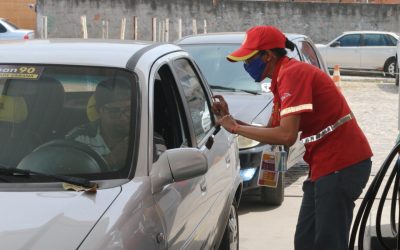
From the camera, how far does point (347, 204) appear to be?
3908 mm

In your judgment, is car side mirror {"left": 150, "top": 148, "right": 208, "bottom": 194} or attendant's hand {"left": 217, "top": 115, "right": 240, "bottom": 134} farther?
attendant's hand {"left": 217, "top": 115, "right": 240, "bottom": 134}

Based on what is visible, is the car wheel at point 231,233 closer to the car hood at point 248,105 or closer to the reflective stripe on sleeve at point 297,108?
the reflective stripe on sleeve at point 297,108

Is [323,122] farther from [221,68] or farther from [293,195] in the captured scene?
[221,68]

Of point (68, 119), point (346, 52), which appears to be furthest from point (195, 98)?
point (346, 52)

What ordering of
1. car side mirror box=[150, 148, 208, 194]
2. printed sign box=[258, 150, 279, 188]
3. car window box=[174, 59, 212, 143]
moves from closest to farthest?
1. car side mirror box=[150, 148, 208, 194]
2. car window box=[174, 59, 212, 143]
3. printed sign box=[258, 150, 279, 188]

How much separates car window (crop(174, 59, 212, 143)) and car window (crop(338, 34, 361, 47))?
19799mm

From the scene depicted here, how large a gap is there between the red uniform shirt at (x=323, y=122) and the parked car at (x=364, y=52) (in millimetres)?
19977

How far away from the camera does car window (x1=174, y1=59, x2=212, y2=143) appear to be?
438 centimetres

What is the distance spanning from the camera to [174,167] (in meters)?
3.25

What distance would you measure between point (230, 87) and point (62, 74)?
444 centimetres

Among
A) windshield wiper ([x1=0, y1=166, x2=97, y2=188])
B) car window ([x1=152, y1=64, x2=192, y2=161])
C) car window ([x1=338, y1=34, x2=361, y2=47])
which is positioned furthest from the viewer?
car window ([x1=338, y1=34, x2=361, y2=47])

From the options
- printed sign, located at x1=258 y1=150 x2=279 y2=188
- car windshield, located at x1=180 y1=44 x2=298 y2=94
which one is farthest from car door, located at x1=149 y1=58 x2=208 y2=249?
car windshield, located at x1=180 y1=44 x2=298 y2=94

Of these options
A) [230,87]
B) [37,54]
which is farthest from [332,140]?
[230,87]

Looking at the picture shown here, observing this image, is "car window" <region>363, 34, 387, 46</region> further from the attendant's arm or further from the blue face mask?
the attendant's arm
